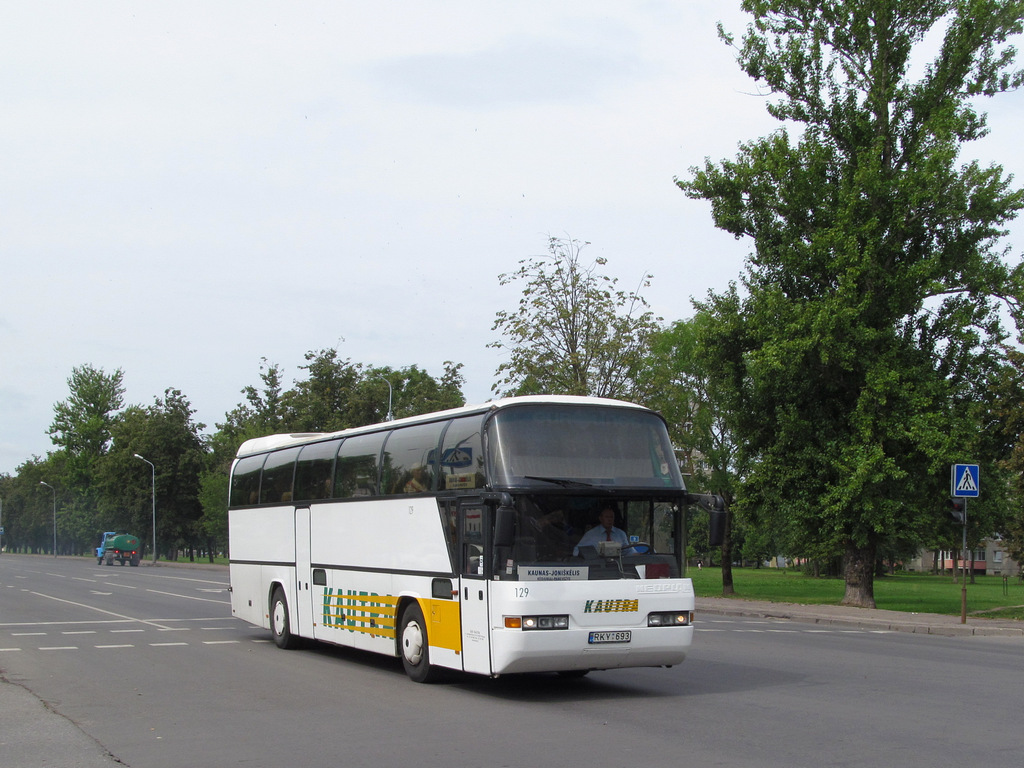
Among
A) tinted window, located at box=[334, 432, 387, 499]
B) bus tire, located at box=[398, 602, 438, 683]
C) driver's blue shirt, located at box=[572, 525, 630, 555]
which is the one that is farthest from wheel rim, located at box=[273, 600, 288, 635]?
driver's blue shirt, located at box=[572, 525, 630, 555]

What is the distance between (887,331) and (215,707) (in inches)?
837

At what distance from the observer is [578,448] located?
11422 mm

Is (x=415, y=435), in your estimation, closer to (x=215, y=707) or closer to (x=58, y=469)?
(x=215, y=707)

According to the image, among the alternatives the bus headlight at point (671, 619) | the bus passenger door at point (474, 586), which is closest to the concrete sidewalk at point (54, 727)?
the bus passenger door at point (474, 586)

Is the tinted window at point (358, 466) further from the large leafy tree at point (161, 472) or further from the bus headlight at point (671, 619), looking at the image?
the large leafy tree at point (161, 472)

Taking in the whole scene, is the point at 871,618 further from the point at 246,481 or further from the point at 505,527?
the point at 505,527

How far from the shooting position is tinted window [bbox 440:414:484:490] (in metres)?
11.5

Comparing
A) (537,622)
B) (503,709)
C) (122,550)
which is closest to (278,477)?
(537,622)

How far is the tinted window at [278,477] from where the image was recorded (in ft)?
54.7

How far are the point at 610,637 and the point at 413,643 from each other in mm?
2710

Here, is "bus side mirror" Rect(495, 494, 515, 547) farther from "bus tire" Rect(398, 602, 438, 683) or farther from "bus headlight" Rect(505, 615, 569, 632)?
"bus tire" Rect(398, 602, 438, 683)

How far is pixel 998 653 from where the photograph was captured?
16984 millimetres

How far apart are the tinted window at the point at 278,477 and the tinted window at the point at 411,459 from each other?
3.55 metres

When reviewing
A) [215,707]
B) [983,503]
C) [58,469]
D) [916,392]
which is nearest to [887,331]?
[916,392]
